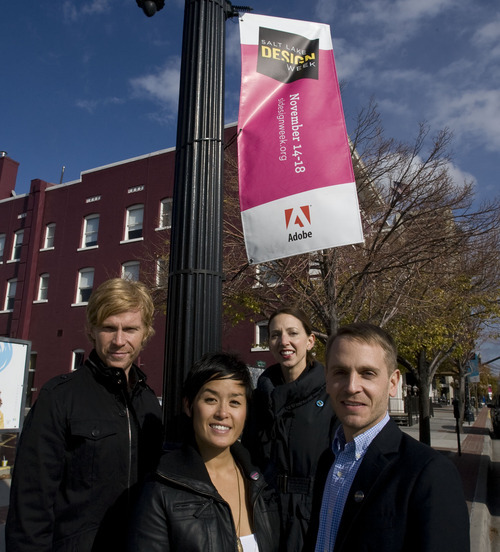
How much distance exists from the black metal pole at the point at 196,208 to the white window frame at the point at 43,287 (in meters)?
25.0

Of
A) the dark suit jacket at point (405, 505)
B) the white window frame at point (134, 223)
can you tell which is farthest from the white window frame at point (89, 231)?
the dark suit jacket at point (405, 505)

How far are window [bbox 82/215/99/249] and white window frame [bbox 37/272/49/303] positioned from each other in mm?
2999

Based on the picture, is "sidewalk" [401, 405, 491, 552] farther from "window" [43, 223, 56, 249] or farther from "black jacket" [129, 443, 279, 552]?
"window" [43, 223, 56, 249]

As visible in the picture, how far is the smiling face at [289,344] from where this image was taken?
8.73ft

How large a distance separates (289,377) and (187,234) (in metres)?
1.00

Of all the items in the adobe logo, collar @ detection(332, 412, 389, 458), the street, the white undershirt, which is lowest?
the street

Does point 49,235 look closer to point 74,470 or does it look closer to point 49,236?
point 49,236

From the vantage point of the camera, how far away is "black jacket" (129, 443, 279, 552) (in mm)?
1561

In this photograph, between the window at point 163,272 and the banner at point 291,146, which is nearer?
the banner at point 291,146

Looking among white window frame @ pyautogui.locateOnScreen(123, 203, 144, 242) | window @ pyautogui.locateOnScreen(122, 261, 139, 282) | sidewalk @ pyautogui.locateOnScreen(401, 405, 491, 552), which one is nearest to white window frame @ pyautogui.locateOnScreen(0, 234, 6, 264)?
white window frame @ pyautogui.locateOnScreen(123, 203, 144, 242)

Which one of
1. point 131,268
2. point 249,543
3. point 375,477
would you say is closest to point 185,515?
point 249,543

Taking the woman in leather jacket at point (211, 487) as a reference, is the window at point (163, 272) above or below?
above

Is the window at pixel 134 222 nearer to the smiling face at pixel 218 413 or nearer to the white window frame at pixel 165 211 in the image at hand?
the white window frame at pixel 165 211

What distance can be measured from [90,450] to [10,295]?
28033 mm
